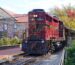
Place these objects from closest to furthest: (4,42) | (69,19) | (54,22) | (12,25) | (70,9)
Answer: (54,22)
(4,42)
(69,19)
(70,9)
(12,25)

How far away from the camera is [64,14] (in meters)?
61.6

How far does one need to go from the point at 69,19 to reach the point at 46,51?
112 feet

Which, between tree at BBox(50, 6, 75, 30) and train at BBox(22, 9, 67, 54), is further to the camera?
tree at BBox(50, 6, 75, 30)

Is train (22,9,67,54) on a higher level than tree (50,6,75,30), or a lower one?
lower

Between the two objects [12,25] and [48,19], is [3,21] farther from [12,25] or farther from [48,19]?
[48,19]

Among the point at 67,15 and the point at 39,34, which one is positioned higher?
the point at 67,15

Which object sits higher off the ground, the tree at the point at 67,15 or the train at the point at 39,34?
the tree at the point at 67,15

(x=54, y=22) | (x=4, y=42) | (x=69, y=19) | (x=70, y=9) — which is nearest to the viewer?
(x=54, y=22)

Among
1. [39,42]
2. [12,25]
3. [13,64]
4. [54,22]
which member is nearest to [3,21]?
[12,25]

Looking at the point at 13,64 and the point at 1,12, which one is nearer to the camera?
the point at 13,64

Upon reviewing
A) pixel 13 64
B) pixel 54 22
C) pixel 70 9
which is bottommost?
pixel 13 64

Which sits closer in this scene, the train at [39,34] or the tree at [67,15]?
the train at [39,34]

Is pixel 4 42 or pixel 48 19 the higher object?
pixel 48 19

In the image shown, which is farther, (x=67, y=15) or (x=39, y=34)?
(x=67, y=15)
